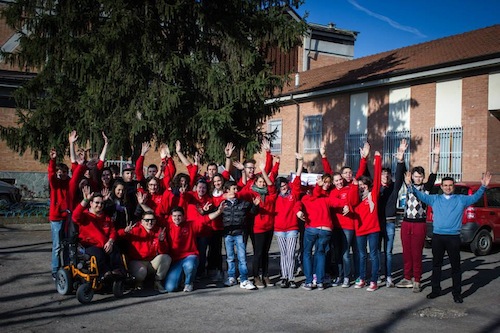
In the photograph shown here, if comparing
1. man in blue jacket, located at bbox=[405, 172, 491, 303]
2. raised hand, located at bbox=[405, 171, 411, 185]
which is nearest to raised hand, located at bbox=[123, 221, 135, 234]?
raised hand, located at bbox=[405, 171, 411, 185]

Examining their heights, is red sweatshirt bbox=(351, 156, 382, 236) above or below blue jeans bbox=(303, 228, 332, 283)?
above

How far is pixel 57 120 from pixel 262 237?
9.61 meters

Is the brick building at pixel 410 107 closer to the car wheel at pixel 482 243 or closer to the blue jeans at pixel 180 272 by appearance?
the car wheel at pixel 482 243

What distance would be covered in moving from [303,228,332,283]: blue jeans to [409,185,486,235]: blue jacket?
1.66 meters

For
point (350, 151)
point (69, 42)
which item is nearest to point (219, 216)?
point (69, 42)

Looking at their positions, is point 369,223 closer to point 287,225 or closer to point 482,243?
point 287,225

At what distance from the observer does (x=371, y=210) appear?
27.6ft

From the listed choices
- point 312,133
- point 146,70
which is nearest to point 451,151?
point 312,133

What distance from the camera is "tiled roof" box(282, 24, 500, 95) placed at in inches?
746

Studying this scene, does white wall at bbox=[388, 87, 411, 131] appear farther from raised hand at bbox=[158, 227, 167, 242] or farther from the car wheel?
raised hand at bbox=[158, 227, 167, 242]

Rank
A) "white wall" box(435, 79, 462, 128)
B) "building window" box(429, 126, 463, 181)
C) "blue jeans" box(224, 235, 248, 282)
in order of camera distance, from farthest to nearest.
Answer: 1. "white wall" box(435, 79, 462, 128)
2. "building window" box(429, 126, 463, 181)
3. "blue jeans" box(224, 235, 248, 282)

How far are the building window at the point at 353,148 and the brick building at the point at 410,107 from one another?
0.04 m

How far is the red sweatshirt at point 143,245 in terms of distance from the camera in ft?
25.8

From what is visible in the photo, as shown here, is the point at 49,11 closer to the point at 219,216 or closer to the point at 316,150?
the point at 219,216
